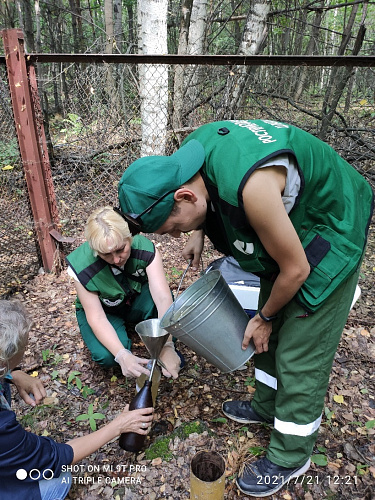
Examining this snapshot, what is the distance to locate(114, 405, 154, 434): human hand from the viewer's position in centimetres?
177

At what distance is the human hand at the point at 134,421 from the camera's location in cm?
177

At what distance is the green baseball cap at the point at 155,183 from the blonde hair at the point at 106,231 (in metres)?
0.75

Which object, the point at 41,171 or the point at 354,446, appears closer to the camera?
the point at 354,446

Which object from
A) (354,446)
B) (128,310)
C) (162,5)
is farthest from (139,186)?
(162,5)

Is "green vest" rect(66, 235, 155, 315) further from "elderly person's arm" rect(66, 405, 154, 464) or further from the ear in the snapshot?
the ear

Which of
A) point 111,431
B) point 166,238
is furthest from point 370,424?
point 166,238

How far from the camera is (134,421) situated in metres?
1.78

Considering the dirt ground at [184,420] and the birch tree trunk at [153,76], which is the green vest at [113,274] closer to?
the dirt ground at [184,420]

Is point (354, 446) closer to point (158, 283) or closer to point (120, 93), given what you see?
point (158, 283)

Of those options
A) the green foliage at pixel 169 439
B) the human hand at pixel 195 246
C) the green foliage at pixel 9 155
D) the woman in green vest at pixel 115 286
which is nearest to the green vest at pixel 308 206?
the human hand at pixel 195 246

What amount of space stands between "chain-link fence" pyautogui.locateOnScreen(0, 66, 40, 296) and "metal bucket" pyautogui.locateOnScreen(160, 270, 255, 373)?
7.96 feet

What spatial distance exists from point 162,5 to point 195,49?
2742 millimetres

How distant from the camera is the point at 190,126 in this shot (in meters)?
4.13

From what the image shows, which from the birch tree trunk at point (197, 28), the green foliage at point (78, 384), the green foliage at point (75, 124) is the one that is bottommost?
the green foliage at point (78, 384)
